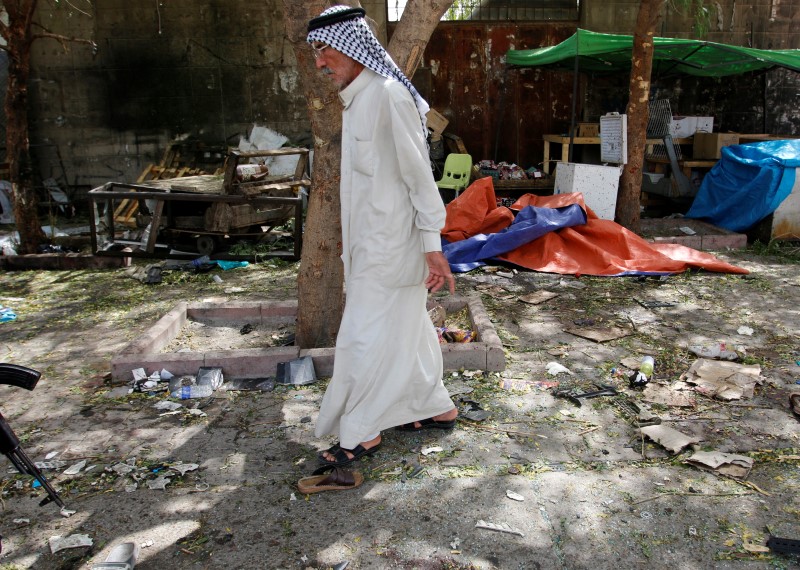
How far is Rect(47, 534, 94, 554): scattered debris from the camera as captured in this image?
2598 mm

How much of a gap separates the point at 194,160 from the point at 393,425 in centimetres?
888

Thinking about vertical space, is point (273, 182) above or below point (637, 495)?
above

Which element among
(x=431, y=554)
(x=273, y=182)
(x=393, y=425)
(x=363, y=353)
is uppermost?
(x=273, y=182)

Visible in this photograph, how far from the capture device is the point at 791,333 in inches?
191

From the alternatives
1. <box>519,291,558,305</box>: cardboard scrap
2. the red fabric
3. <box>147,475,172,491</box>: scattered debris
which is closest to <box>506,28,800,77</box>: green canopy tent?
the red fabric

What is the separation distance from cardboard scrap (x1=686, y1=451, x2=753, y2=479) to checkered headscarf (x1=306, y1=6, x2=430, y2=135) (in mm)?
2067

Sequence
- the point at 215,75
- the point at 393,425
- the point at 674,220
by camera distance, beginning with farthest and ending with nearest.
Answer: the point at 215,75 < the point at 674,220 < the point at 393,425

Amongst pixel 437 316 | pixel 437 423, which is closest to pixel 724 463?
pixel 437 423

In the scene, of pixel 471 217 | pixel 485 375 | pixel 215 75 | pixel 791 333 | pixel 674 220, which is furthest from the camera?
pixel 215 75

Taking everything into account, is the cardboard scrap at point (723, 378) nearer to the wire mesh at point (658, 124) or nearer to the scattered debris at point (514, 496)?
the scattered debris at point (514, 496)

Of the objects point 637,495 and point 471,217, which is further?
point 471,217

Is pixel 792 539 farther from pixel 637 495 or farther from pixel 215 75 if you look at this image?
pixel 215 75

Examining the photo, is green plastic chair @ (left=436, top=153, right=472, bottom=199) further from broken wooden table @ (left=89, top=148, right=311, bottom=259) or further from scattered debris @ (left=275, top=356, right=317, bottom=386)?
scattered debris @ (left=275, top=356, right=317, bottom=386)

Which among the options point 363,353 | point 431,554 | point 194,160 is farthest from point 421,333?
point 194,160
